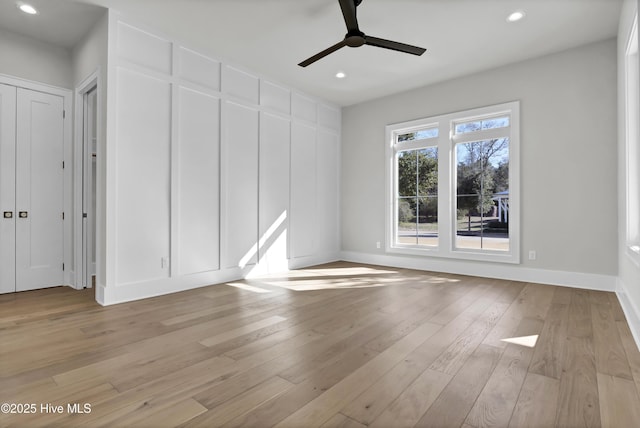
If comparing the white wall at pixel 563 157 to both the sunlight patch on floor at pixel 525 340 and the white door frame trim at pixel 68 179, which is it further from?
the white door frame trim at pixel 68 179

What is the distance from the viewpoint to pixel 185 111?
3936 mm

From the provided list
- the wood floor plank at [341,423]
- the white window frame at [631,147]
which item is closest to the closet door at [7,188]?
the wood floor plank at [341,423]

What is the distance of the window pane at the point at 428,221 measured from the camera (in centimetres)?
530

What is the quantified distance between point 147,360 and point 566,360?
2.55 meters

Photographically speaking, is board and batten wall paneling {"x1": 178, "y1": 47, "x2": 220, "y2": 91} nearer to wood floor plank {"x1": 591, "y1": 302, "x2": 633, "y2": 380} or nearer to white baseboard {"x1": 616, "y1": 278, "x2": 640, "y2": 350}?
wood floor plank {"x1": 591, "y1": 302, "x2": 633, "y2": 380}

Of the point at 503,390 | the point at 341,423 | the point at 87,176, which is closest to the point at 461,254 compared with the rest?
the point at 503,390

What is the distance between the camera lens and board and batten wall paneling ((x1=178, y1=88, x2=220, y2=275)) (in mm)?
3904

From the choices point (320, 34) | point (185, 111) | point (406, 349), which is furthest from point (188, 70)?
point (406, 349)

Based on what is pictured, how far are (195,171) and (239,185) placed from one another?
671mm

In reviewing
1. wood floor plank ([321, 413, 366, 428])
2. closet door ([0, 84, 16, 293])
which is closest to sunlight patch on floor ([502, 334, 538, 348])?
wood floor plank ([321, 413, 366, 428])

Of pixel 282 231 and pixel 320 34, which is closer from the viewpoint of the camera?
pixel 320 34

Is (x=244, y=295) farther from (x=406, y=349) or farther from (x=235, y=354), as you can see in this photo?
(x=406, y=349)

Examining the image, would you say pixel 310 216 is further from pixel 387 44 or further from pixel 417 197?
pixel 387 44

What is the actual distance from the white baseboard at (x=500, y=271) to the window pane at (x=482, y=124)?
6.36ft
